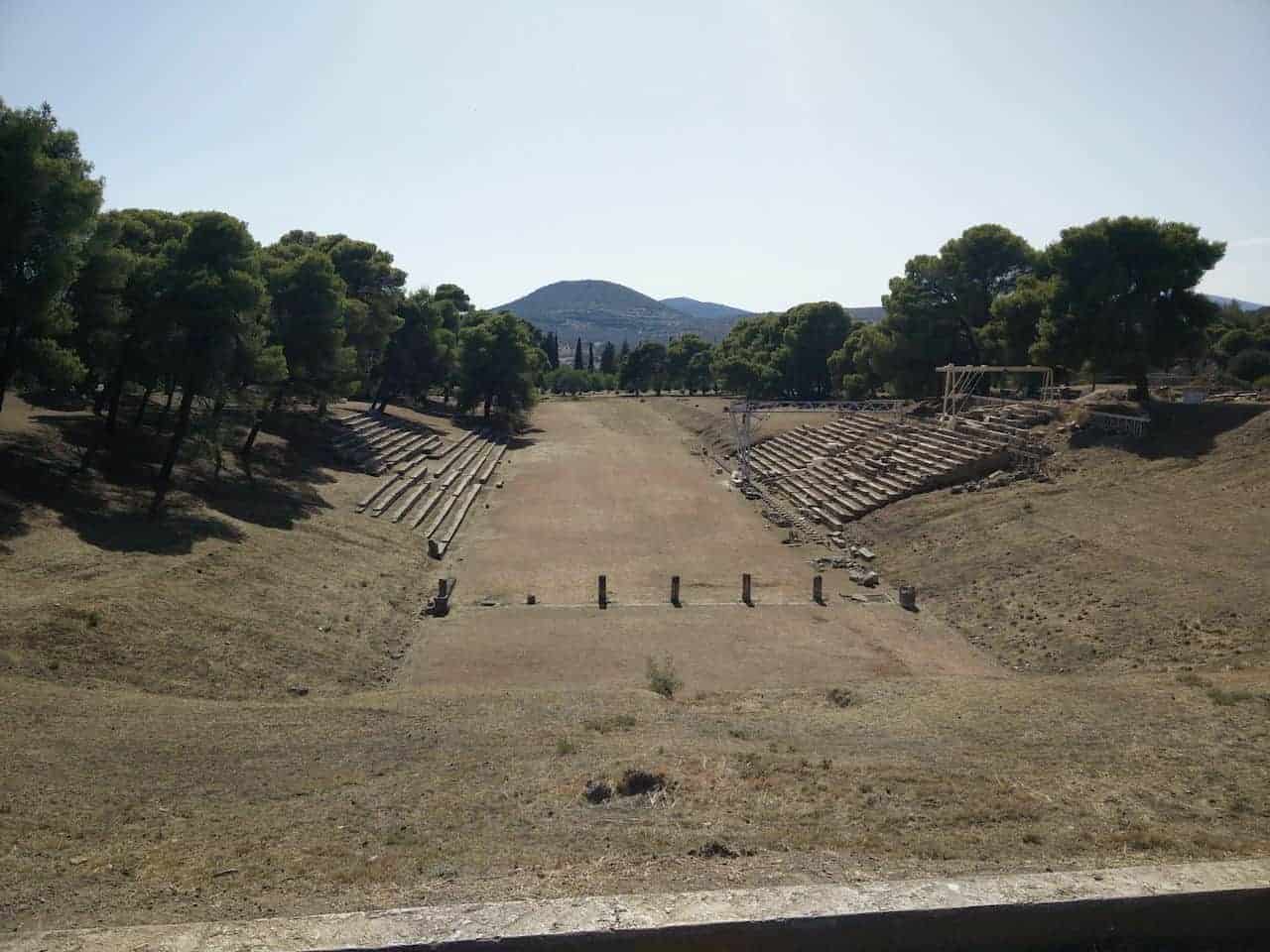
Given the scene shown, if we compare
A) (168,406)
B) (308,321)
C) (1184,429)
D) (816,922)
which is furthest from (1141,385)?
(816,922)

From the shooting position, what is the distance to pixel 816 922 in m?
3.63

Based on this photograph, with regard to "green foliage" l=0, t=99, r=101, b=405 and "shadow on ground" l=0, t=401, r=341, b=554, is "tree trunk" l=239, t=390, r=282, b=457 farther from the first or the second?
"green foliage" l=0, t=99, r=101, b=405

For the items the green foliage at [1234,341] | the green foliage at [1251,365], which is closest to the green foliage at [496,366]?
the green foliage at [1251,365]

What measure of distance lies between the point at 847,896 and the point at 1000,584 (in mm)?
18516

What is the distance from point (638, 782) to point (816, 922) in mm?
3906

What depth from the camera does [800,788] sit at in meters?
7.34

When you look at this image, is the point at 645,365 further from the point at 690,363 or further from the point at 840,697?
the point at 840,697

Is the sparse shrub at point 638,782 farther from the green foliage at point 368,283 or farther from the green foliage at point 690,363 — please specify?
the green foliage at point 690,363

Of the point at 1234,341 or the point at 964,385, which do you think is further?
the point at 1234,341

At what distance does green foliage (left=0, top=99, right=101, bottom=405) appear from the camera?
59.4ft

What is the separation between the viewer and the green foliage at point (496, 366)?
5959 centimetres

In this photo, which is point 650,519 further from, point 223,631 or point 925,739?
point 925,739

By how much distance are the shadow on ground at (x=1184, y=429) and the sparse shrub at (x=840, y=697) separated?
61.5 ft

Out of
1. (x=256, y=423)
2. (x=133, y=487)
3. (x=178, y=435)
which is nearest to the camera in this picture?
(x=133, y=487)
